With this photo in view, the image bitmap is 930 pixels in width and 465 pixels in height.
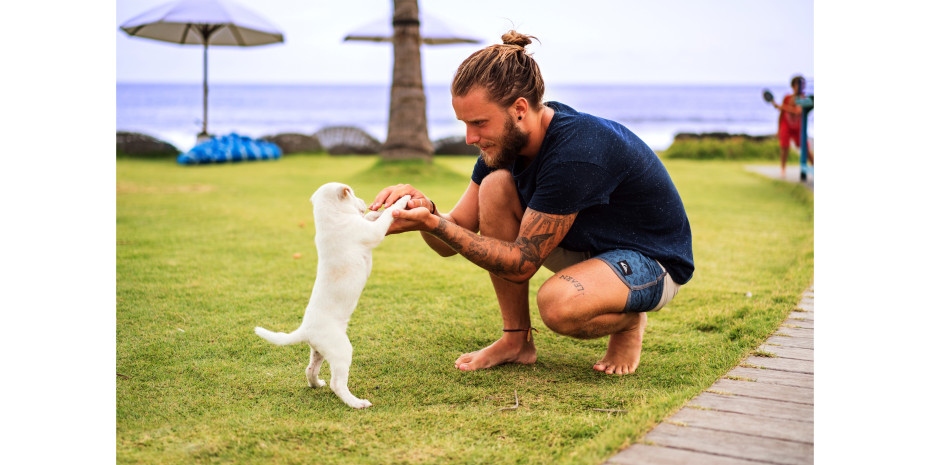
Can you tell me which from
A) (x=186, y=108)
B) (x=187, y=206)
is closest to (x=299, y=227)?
(x=187, y=206)

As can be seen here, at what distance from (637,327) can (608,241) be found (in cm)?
32

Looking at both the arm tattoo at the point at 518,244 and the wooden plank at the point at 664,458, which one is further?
the arm tattoo at the point at 518,244

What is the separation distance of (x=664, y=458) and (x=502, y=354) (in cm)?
90

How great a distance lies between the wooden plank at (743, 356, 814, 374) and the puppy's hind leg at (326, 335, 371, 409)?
130 cm

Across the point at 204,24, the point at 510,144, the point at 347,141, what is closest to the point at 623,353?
the point at 510,144

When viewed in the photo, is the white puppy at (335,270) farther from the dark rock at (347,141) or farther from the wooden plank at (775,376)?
the dark rock at (347,141)

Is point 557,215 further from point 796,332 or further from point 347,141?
point 347,141

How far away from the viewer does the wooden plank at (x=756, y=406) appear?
74.5 inches

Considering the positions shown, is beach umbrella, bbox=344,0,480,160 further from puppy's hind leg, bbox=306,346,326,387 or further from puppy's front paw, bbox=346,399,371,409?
puppy's front paw, bbox=346,399,371,409

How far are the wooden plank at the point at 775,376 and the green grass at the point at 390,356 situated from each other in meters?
0.08

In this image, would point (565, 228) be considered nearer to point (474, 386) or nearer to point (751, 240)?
point (474, 386)

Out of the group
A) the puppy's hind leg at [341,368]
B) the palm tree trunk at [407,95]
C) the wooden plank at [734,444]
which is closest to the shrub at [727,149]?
the palm tree trunk at [407,95]

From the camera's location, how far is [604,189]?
2.20 meters

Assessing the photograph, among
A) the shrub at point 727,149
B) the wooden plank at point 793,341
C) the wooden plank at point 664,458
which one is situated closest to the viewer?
the wooden plank at point 664,458
